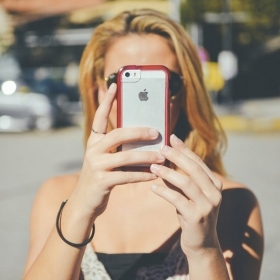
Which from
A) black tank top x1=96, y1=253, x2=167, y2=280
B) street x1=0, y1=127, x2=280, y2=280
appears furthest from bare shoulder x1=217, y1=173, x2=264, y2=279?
street x1=0, y1=127, x2=280, y2=280

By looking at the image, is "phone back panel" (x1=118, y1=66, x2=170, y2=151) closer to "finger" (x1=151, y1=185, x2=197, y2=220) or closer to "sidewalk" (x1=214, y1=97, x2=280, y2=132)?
"finger" (x1=151, y1=185, x2=197, y2=220)

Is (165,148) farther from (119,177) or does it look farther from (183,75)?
(183,75)

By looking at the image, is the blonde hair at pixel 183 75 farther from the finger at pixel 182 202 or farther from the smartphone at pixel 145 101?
the finger at pixel 182 202

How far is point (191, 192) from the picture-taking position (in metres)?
1.15

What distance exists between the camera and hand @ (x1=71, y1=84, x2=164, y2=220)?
3.87 feet

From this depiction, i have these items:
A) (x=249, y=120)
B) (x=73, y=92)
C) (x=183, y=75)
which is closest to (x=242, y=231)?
(x=183, y=75)

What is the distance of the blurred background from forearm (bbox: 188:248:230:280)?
3098 mm

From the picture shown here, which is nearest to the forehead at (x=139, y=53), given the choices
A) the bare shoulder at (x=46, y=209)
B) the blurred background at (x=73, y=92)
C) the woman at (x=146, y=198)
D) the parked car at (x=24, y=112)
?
the woman at (x=146, y=198)

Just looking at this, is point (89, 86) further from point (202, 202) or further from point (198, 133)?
point (202, 202)

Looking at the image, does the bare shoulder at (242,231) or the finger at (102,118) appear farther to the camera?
the bare shoulder at (242,231)

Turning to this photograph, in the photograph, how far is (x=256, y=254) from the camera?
162 centimetres

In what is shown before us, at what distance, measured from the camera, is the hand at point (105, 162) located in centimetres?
118

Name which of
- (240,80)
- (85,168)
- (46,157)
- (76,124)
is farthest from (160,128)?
(240,80)

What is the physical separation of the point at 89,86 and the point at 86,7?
17211mm
